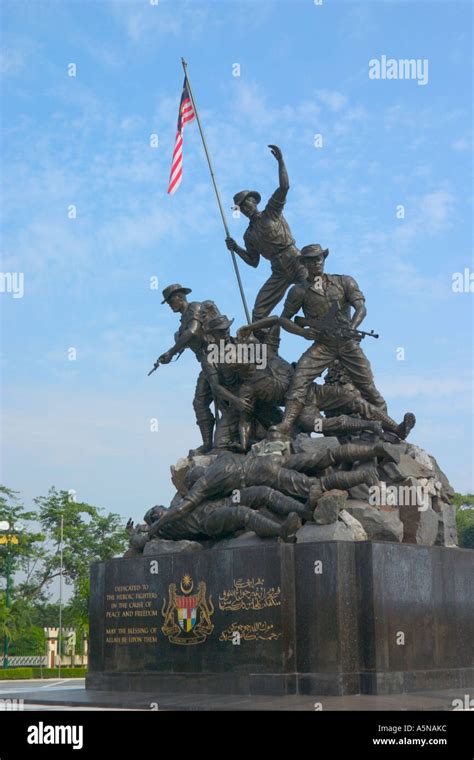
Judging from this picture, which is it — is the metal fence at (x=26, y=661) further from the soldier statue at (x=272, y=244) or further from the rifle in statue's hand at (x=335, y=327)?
the rifle in statue's hand at (x=335, y=327)

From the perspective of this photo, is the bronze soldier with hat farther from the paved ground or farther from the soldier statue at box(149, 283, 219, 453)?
the paved ground

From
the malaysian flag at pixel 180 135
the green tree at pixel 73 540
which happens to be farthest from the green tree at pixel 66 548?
the malaysian flag at pixel 180 135

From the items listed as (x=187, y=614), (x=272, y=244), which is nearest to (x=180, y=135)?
(x=272, y=244)

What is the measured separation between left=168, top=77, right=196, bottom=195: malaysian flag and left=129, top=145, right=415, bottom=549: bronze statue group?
2158 mm

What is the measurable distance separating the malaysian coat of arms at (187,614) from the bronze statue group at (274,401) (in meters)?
0.81

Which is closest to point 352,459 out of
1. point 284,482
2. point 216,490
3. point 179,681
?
point 284,482

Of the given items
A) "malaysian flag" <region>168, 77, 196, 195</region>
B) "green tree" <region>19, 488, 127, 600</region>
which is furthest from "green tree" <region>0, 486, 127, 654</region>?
"malaysian flag" <region>168, 77, 196, 195</region>

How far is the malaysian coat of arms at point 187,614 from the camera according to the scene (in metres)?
11.3

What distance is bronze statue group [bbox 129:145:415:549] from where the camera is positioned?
38.9 feet

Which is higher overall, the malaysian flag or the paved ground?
the malaysian flag

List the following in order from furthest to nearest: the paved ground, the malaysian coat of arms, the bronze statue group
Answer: the bronze statue group → the malaysian coat of arms → the paved ground

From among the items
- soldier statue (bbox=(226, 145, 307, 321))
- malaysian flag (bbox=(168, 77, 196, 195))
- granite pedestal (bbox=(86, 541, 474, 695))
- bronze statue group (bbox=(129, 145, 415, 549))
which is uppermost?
malaysian flag (bbox=(168, 77, 196, 195))

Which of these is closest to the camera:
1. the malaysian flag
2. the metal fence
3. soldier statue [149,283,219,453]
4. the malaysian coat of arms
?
the malaysian coat of arms
